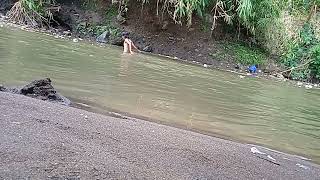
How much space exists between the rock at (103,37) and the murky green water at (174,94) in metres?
3.52

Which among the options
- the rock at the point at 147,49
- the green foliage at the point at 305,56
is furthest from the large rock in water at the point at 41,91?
the green foliage at the point at 305,56

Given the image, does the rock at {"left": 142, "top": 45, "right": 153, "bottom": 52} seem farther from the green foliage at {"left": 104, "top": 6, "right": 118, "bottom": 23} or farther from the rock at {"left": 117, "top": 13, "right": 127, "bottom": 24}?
the green foliage at {"left": 104, "top": 6, "right": 118, "bottom": 23}

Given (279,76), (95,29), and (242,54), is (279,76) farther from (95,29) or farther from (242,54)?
(95,29)

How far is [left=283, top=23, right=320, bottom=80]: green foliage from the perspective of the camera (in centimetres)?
1512

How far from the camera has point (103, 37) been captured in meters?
14.9

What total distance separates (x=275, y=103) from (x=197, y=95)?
5.28ft

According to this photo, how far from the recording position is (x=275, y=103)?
8.56m

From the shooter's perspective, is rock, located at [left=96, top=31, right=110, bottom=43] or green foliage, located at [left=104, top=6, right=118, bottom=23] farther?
green foliage, located at [left=104, top=6, right=118, bottom=23]

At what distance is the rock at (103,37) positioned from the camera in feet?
48.4

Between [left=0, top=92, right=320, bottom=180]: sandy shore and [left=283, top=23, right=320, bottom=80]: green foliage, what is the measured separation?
1077 cm

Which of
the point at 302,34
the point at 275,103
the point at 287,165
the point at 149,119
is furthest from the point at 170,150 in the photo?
the point at 302,34

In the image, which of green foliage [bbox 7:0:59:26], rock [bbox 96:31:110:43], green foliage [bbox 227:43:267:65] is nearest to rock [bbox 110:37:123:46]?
rock [bbox 96:31:110:43]

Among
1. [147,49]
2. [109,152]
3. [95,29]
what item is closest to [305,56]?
[147,49]

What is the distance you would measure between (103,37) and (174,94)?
7744mm
